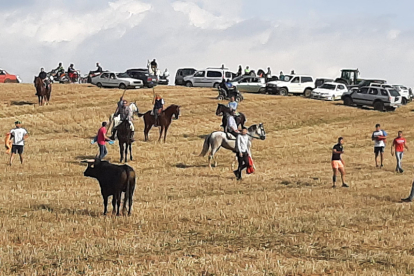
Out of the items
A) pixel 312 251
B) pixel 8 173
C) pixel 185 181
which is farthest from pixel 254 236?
pixel 8 173

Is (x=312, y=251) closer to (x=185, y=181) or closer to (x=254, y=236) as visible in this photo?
(x=254, y=236)

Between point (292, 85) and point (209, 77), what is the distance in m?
7.41

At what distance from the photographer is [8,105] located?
1618 inches

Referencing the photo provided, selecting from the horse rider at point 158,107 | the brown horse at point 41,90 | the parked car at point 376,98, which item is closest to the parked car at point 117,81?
the brown horse at point 41,90

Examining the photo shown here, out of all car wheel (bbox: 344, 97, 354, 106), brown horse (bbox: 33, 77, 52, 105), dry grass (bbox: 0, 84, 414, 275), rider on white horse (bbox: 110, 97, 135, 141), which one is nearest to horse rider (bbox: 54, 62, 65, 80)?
brown horse (bbox: 33, 77, 52, 105)

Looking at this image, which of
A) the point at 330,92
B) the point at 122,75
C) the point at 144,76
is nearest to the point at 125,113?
the point at 144,76

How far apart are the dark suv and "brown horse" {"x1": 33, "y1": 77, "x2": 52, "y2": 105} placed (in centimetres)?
1033

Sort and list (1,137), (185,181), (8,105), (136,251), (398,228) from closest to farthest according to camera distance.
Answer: (136,251) → (398,228) → (185,181) → (1,137) → (8,105)

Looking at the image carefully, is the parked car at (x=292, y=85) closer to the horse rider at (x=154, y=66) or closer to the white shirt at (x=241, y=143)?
the horse rider at (x=154, y=66)

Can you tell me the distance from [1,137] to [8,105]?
8.83m

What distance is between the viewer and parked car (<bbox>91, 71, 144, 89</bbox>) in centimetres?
4944

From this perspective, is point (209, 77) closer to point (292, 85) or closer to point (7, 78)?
point (292, 85)

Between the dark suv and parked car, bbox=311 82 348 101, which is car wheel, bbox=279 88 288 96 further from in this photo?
the dark suv

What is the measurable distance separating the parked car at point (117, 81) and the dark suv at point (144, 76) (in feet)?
1.93
